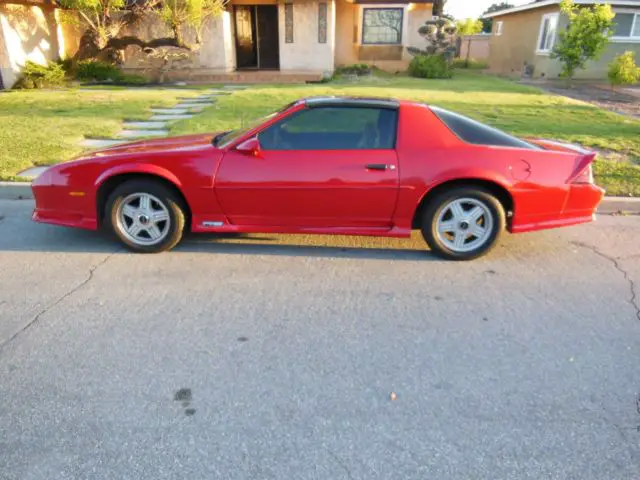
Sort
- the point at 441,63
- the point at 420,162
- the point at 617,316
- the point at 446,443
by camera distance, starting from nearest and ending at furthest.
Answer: the point at 446,443
the point at 617,316
the point at 420,162
the point at 441,63

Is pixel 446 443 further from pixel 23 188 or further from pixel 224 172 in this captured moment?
pixel 23 188

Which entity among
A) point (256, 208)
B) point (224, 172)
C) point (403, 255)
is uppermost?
point (224, 172)

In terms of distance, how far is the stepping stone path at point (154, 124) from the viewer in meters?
8.23

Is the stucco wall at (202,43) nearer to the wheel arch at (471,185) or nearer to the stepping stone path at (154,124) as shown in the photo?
the stepping stone path at (154,124)

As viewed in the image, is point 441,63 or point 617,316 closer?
point 617,316

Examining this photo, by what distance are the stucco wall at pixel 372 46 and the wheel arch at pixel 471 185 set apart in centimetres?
1816

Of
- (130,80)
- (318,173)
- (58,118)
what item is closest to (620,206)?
(318,173)

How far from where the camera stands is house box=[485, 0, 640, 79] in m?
Result: 20.0

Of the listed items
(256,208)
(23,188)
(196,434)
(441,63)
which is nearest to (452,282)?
(256,208)

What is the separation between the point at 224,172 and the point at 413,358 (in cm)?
229

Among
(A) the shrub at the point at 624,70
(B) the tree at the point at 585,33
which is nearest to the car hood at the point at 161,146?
(B) the tree at the point at 585,33

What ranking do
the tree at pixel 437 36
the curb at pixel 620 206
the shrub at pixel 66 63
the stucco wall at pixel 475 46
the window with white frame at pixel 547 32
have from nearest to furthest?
the curb at pixel 620 206 → the shrub at pixel 66 63 → the tree at pixel 437 36 → the window with white frame at pixel 547 32 → the stucco wall at pixel 475 46

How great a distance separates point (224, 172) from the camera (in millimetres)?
4277

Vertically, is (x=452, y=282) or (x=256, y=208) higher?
(x=256, y=208)
